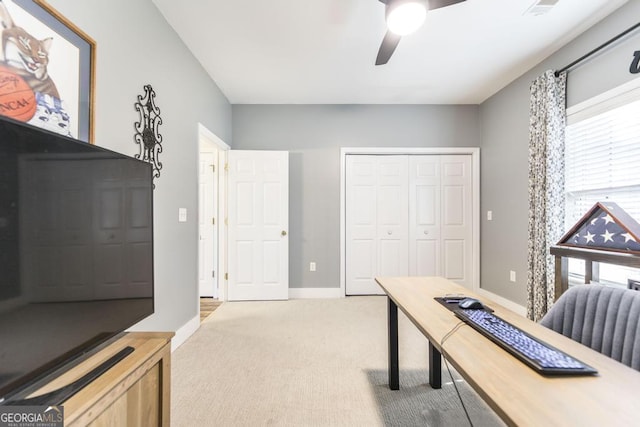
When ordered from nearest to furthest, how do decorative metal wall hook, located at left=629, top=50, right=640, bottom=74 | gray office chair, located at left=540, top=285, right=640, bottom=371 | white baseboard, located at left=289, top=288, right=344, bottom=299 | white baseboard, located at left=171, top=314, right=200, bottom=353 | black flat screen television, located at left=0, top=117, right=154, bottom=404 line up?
1. black flat screen television, located at left=0, top=117, right=154, bottom=404
2. gray office chair, located at left=540, top=285, right=640, bottom=371
3. decorative metal wall hook, located at left=629, top=50, right=640, bottom=74
4. white baseboard, located at left=171, top=314, right=200, bottom=353
5. white baseboard, located at left=289, top=288, right=344, bottom=299

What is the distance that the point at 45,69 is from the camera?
1.25m

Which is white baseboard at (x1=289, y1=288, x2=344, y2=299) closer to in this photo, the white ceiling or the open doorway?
the open doorway

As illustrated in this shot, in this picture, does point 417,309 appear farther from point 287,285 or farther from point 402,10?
point 287,285

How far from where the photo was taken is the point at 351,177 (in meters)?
4.12

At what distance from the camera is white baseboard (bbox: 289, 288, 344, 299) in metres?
4.01

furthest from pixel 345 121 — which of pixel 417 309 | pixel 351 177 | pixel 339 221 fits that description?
pixel 417 309

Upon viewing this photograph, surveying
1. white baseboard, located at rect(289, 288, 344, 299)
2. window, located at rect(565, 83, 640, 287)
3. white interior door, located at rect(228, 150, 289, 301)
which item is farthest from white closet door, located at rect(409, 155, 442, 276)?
white interior door, located at rect(228, 150, 289, 301)

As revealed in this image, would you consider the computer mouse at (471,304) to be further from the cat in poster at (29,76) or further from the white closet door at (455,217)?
the white closet door at (455,217)

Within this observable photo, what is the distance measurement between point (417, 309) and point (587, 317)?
0.65 m

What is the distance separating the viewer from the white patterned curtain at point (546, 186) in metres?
2.69

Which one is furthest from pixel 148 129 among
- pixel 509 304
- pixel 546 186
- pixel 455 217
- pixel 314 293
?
pixel 509 304

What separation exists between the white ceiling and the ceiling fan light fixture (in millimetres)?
511

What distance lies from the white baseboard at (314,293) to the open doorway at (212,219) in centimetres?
95

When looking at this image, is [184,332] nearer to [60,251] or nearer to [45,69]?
[60,251]
